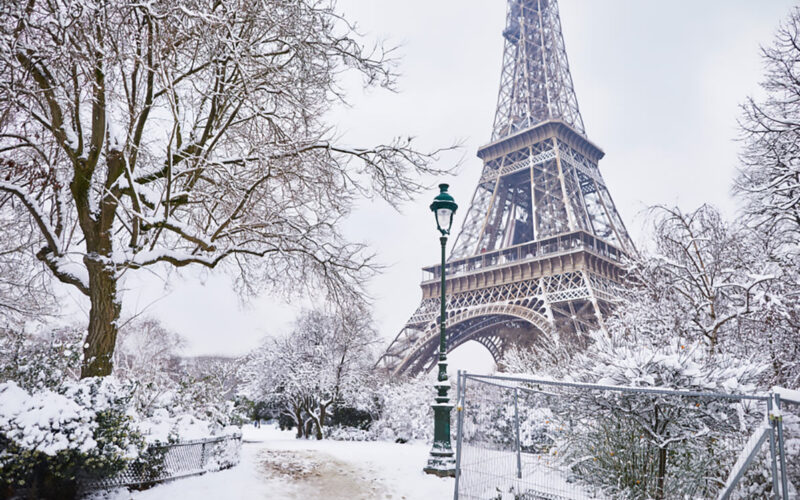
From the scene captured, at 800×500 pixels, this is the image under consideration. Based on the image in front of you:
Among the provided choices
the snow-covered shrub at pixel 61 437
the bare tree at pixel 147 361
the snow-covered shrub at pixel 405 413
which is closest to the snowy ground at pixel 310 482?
the snow-covered shrub at pixel 61 437

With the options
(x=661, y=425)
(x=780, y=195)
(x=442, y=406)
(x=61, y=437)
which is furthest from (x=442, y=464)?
(x=780, y=195)

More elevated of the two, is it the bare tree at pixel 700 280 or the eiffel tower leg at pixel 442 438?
the bare tree at pixel 700 280

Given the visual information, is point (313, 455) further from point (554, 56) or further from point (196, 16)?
point (554, 56)

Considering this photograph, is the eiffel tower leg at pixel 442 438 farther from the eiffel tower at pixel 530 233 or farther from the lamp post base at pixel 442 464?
the eiffel tower at pixel 530 233

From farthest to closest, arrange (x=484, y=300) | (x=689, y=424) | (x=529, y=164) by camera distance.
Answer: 1. (x=529, y=164)
2. (x=484, y=300)
3. (x=689, y=424)

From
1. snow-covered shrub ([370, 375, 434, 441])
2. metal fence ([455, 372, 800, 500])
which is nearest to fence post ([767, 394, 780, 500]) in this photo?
metal fence ([455, 372, 800, 500])

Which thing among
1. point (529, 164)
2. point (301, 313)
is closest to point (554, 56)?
point (529, 164)
